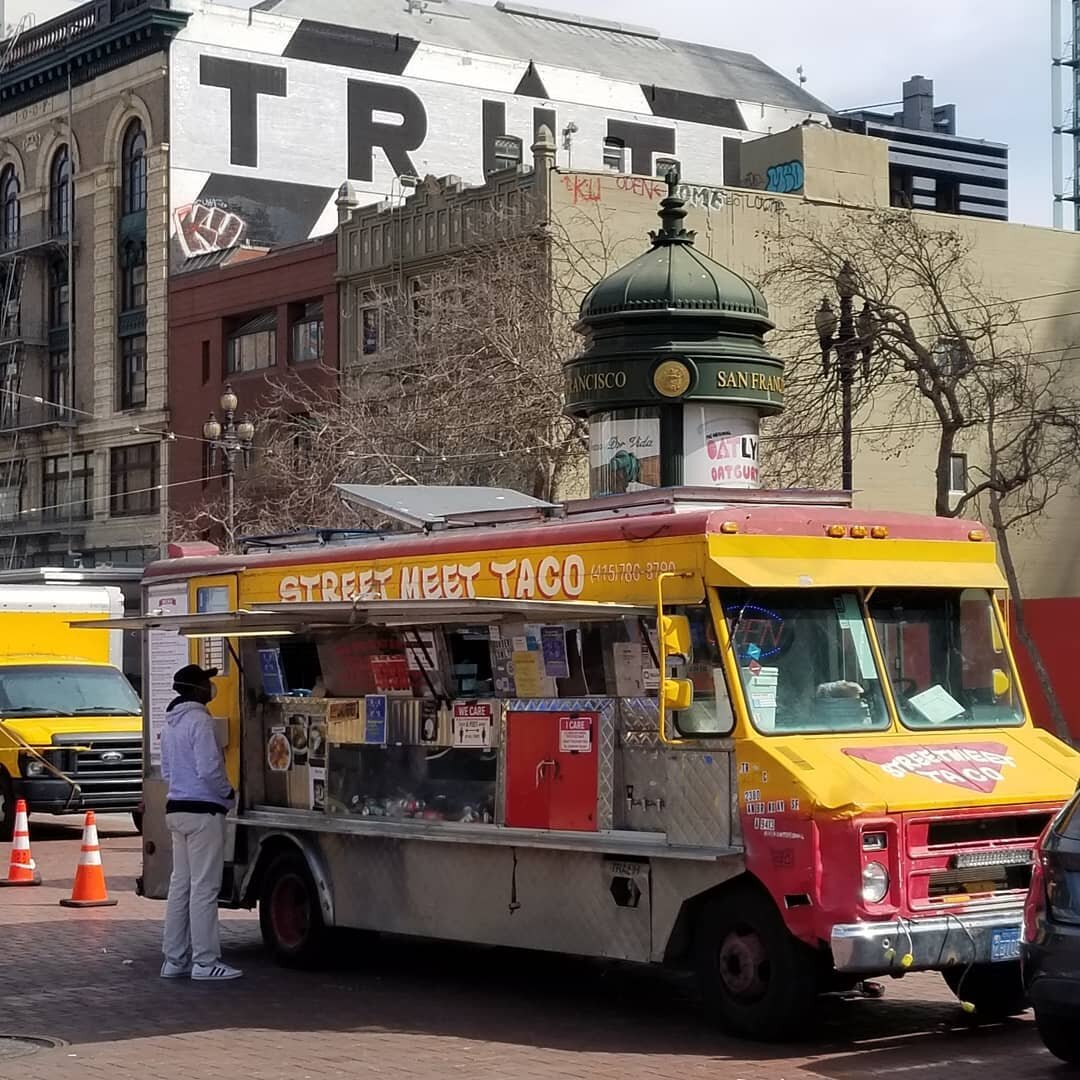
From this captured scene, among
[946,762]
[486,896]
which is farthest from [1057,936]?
[486,896]

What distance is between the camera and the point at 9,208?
211 ft

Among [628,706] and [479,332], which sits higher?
[479,332]

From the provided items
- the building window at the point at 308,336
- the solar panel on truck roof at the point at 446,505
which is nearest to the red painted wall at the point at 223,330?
the building window at the point at 308,336

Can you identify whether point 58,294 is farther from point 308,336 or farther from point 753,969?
point 753,969

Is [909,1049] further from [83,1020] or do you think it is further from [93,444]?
[93,444]

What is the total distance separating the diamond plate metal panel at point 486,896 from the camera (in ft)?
34.7

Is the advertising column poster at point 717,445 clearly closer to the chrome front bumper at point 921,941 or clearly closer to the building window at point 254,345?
the chrome front bumper at point 921,941

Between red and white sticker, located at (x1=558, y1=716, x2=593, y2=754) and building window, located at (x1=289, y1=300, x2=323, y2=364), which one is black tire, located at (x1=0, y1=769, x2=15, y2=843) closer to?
red and white sticker, located at (x1=558, y1=716, x2=593, y2=754)

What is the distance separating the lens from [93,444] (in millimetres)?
59875

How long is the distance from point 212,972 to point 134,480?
47.0m

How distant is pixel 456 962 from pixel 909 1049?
407 centimetres

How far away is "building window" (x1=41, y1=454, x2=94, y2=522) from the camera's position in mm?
60062

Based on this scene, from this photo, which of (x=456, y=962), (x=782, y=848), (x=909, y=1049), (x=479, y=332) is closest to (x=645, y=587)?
(x=782, y=848)

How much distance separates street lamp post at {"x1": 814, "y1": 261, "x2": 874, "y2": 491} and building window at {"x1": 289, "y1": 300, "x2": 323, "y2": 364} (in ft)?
79.5
